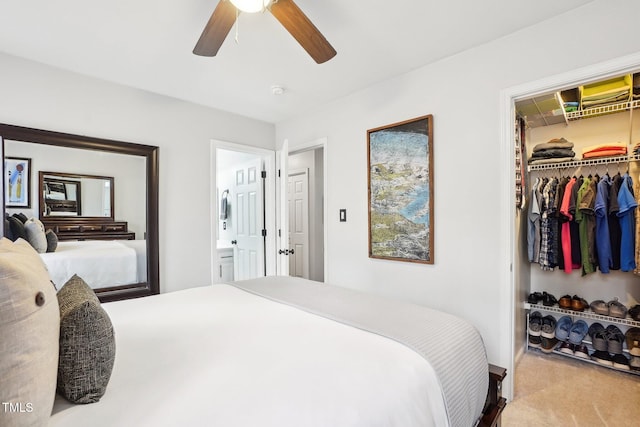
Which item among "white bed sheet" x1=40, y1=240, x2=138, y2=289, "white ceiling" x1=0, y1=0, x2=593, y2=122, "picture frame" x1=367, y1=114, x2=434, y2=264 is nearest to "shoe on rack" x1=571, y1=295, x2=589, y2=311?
"picture frame" x1=367, y1=114, x2=434, y2=264

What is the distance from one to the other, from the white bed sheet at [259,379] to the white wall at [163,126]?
5.61 feet

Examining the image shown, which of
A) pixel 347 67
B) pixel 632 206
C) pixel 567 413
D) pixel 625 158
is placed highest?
pixel 347 67

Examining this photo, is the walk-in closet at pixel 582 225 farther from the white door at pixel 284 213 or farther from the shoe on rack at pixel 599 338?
the white door at pixel 284 213

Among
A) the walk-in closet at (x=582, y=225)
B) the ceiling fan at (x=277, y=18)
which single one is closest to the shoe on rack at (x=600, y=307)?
the walk-in closet at (x=582, y=225)

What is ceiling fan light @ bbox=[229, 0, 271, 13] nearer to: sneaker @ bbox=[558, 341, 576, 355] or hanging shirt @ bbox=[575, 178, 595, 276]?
hanging shirt @ bbox=[575, 178, 595, 276]

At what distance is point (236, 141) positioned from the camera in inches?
137

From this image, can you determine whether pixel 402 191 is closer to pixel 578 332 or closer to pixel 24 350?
pixel 578 332

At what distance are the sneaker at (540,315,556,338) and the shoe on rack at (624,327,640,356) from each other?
0.49 meters

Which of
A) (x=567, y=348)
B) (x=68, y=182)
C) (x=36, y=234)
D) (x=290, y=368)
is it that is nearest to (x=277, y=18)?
(x=290, y=368)

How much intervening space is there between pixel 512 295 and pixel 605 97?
1.69 m

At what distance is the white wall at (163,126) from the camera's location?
90.6 inches

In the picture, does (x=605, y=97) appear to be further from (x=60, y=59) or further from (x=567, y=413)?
(x=60, y=59)

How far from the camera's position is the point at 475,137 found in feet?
7.18

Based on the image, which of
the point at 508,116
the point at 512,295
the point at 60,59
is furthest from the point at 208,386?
the point at 60,59
